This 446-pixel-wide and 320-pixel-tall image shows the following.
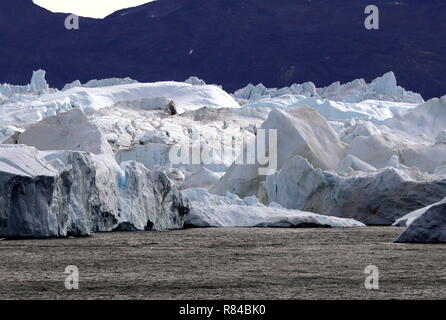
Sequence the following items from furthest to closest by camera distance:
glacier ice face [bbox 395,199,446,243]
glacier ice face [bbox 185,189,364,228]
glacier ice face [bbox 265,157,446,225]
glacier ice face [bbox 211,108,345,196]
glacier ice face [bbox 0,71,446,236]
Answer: glacier ice face [bbox 211,108,345,196] → glacier ice face [bbox 265,157,446,225] → glacier ice face [bbox 185,189,364,228] → glacier ice face [bbox 0,71,446,236] → glacier ice face [bbox 395,199,446,243]

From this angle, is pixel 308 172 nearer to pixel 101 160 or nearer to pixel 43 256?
pixel 101 160

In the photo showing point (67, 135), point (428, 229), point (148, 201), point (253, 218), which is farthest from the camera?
point (67, 135)

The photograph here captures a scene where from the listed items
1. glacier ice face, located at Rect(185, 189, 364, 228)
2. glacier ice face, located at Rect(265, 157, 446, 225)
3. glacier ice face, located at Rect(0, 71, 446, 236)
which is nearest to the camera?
glacier ice face, located at Rect(0, 71, 446, 236)

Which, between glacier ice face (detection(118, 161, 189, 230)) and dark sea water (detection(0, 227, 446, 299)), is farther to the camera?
glacier ice face (detection(118, 161, 189, 230))

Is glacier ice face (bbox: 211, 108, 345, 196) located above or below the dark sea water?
above

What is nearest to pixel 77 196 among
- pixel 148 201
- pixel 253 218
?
pixel 148 201

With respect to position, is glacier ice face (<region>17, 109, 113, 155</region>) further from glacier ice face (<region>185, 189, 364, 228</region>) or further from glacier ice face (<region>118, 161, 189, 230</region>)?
glacier ice face (<region>118, 161, 189, 230</region>)

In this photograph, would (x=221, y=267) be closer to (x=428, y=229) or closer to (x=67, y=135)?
(x=428, y=229)

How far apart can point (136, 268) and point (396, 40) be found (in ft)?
597

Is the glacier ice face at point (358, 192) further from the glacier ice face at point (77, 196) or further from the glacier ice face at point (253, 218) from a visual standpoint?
the glacier ice face at point (77, 196)

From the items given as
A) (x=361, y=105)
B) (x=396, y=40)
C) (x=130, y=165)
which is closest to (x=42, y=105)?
(x=361, y=105)

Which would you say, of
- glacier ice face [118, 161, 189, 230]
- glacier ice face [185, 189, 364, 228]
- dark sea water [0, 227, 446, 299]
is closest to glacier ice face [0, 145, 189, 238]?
glacier ice face [118, 161, 189, 230]

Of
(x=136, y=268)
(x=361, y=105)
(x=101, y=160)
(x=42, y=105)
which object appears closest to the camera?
(x=136, y=268)

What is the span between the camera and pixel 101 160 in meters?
17.3
